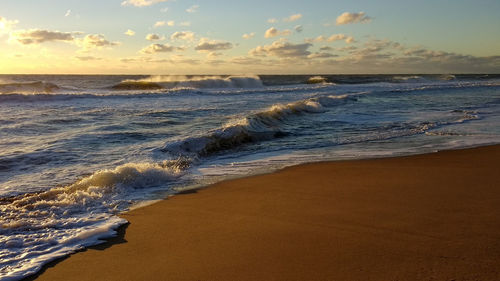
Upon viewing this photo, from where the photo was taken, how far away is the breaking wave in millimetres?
3656

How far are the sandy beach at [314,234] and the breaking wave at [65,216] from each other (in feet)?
0.81

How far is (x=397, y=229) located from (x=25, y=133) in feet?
32.7

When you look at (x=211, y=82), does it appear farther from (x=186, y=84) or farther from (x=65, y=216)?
(x=65, y=216)

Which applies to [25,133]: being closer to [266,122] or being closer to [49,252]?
[266,122]

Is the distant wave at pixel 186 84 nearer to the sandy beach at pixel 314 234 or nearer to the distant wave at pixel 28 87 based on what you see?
the distant wave at pixel 28 87

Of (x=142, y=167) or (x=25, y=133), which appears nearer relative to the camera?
(x=142, y=167)

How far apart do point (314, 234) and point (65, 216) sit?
282 cm

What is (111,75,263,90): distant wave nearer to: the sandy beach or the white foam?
the white foam

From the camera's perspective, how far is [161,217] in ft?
15.0

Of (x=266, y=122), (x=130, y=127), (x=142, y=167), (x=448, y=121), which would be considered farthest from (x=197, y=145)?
(x=448, y=121)

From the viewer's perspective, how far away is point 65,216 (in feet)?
15.4

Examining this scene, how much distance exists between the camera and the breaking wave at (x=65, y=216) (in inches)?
144

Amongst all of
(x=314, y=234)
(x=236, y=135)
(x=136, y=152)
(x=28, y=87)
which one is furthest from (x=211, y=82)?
(x=314, y=234)

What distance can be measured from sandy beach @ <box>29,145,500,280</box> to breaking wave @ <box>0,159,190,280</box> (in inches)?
9.7
